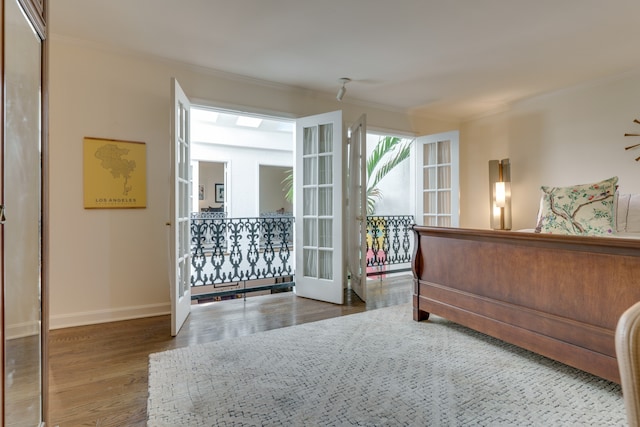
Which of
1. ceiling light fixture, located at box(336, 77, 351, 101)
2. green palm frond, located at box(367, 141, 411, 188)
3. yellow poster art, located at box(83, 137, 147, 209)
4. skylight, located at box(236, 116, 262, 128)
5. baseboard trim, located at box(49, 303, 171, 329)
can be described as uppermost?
skylight, located at box(236, 116, 262, 128)

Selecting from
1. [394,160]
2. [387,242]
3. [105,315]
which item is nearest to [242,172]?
[394,160]

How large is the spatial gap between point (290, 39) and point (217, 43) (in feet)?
2.10

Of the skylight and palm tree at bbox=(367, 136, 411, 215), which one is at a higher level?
the skylight

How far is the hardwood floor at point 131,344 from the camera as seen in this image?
1.65 meters

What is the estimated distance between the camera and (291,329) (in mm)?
2689

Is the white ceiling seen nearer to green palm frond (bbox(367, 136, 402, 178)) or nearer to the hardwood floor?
green palm frond (bbox(367, 136, 402, 178))

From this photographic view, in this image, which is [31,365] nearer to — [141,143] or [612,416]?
[141,143]

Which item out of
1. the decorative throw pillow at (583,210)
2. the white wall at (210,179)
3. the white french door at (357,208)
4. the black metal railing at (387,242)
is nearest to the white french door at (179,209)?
the white french door at (357,208)

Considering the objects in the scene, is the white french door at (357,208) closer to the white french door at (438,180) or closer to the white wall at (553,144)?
the white french door at (438,180)

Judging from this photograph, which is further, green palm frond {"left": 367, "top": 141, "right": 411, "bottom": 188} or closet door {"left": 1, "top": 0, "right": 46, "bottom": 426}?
green palm frond {"left": 367, "top": 141, "right": 411, "bottom": 188}

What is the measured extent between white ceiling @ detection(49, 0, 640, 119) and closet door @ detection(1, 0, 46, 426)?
4.45 feet

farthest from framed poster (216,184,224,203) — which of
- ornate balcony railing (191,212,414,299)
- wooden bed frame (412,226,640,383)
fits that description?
wooden bed frame (412,226,640,383)

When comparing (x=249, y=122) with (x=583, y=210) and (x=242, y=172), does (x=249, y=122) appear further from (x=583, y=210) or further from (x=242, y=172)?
(x=583, y=210)

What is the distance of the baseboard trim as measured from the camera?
2754 mm
